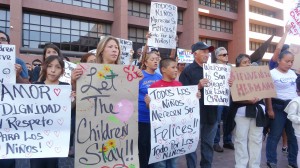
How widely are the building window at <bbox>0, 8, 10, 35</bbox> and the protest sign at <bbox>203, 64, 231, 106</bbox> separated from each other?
74.2ft

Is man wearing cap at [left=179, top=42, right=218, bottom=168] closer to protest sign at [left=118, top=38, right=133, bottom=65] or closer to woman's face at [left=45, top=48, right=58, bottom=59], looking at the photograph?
woman's face at [left=45, top=48, right=58, bottom=59]

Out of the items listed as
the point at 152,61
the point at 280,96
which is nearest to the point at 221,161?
the point at 280,96

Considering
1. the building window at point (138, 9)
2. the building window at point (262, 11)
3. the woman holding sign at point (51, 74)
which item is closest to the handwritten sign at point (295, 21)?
the woman holding sign at point (51, 74)

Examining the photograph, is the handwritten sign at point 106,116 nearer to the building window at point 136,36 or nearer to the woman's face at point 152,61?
the woman's face at point 152,61

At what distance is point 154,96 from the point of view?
11.3 ft

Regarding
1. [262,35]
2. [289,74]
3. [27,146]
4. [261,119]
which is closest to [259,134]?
[261,119]

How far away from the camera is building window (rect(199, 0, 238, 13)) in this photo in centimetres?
3491

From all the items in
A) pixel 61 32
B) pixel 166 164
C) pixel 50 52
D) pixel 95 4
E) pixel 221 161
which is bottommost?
pixel 221 161

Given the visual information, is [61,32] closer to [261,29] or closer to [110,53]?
[110,53]

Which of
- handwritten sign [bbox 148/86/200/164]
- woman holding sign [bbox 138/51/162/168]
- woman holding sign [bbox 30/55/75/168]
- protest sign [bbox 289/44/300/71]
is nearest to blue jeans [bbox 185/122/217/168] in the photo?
handwritten sign [bbox 148/86/200/164]

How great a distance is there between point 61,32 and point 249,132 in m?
24.0

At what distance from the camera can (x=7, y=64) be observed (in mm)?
3324

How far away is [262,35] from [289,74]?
3804 centimetres

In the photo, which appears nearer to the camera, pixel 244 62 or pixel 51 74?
pixel 51 74
